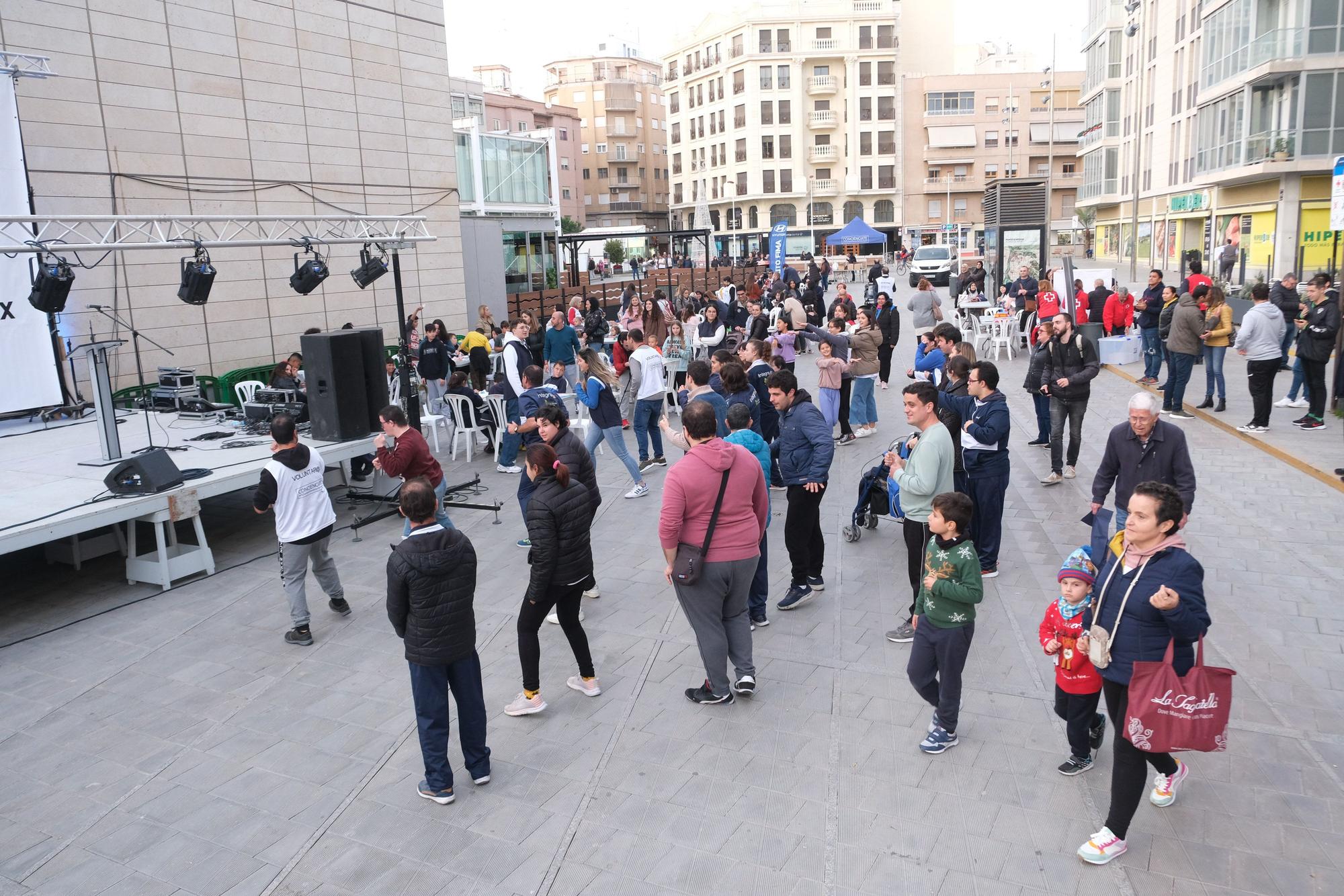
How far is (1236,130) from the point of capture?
26906 mm

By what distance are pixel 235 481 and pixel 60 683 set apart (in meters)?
2.55

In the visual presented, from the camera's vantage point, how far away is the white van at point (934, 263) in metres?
39.2

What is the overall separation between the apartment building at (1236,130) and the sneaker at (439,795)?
2185 cm

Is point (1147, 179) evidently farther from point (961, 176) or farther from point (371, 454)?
point (371, 454)

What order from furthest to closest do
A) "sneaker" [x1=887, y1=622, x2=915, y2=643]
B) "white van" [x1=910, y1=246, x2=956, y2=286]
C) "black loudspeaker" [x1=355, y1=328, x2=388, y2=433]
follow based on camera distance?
"white van" [x1=910, y1=246, x2=956, y2=286]
"black loudspeaker" [x1=355, y1=328, x2=388, y2=433]
"sneaker" [x1=887, y1=622, x2=915, y2=643]

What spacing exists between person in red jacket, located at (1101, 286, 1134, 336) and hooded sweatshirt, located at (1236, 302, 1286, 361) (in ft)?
21.7

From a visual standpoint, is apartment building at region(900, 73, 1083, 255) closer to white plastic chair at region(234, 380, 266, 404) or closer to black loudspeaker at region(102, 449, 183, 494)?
white plastic chair at region(234, 380, 266, 404)

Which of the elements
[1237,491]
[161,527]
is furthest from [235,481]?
[1237,491]

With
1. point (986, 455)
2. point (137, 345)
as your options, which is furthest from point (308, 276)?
point (986, 455)

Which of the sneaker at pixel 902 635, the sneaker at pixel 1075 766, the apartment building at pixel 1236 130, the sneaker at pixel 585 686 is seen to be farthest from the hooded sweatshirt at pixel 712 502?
the apartment building at pixel 1236 130

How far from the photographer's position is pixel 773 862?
12.7ft

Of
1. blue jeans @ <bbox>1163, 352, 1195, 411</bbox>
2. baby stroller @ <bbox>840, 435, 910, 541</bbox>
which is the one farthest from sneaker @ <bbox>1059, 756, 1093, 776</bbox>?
blue jeans @ <bbox>1163, 352, 1195, 411</bbox>

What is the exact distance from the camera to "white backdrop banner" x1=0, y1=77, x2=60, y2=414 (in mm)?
10656

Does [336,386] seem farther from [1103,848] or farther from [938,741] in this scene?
[1103,848]
